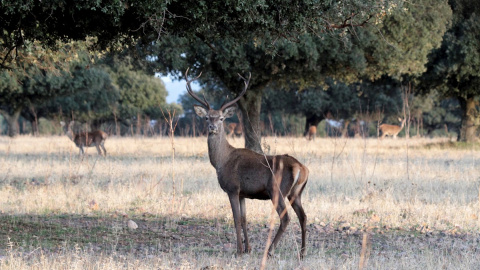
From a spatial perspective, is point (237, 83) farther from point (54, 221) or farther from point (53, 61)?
point (54, 221)

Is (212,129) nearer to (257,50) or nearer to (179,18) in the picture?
(179,18)

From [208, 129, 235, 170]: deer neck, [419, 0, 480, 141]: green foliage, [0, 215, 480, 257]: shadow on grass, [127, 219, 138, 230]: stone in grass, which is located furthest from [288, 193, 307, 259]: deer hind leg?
[419, 0, 480, 141]: green foliage

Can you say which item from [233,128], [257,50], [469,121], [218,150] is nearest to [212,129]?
[218,150]

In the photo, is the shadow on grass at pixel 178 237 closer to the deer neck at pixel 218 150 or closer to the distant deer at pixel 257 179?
the distant deer at pixel 257 179

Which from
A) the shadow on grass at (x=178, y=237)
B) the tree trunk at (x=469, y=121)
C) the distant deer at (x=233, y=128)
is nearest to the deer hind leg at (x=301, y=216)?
the shadow on grass at (x=178, y=237)

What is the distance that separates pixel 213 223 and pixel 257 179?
2.09 meters

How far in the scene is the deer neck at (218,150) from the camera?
825 cm

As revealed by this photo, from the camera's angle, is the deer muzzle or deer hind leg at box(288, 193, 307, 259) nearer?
deer hind leg at box(288, 193, 307, 259)

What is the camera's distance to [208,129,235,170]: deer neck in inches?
325

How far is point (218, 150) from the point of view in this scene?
834cm

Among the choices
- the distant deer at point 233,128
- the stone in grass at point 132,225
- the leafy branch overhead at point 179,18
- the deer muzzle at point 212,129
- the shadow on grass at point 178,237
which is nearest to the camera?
the leafy branch overhead at point 179,18

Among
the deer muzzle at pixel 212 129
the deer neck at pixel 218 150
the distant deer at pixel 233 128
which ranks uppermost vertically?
the deer muzzle at pixel 212 129

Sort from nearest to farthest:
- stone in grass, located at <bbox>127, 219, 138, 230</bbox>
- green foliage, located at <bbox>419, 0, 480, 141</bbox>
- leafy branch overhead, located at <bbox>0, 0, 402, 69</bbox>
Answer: leafy branch overhead, located at <bbox>0, 0, 402, 69</bbox> → stone in grass, located at <bbox>127, 219, 138, 230</bbox> → green foliage, located at <bbox>419, 0, 480, 141</bbox>

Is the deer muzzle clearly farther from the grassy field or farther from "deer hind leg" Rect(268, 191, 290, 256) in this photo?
the grassy field
